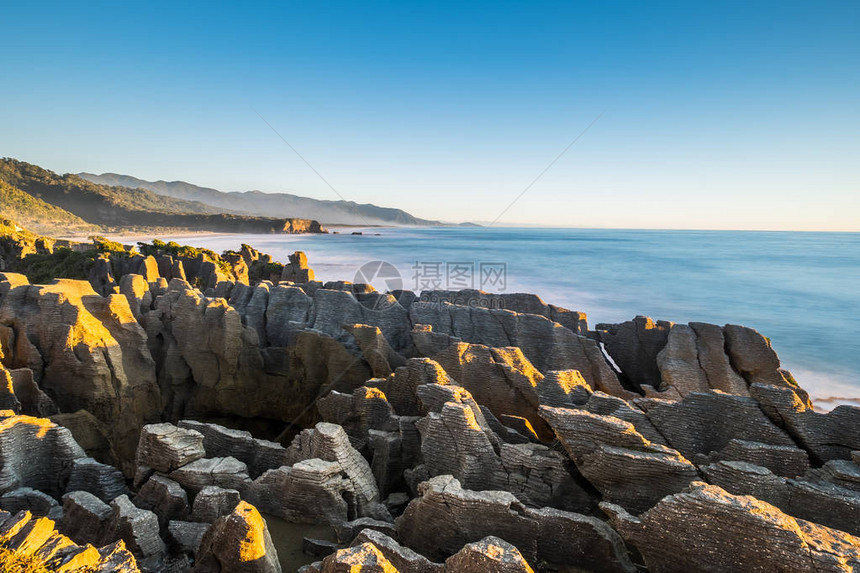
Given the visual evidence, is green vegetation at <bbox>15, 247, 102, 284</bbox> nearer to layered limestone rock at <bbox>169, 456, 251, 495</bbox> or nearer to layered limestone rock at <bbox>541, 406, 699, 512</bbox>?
layered limestone rock at <bbox>169, 456, 251, 495</bbox>

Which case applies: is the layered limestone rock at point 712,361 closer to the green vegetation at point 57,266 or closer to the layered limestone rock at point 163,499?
the layered limestone rock at point 163,499

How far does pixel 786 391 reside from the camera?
7.65 m

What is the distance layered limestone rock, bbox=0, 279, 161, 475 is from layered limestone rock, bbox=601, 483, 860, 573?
12290mm

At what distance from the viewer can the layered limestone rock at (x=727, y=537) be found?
4812 millimetres

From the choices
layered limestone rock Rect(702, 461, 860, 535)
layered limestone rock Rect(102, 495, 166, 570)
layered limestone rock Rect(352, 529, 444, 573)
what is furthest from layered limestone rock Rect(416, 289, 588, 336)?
layered limestone rock Rect(102, 495, 166, 570)

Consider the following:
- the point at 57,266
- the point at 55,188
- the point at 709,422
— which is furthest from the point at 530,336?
the point at 55,188

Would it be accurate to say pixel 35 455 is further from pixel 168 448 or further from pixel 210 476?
pixel 210 476

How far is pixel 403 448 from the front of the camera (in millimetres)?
9133

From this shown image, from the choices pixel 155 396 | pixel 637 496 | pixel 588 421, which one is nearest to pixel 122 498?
pixel 155 396

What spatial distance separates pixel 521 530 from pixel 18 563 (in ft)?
20.7

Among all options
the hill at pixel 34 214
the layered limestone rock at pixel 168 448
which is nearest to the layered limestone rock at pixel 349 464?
the layered limestone rock at pixel 168 448

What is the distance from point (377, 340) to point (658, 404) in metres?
7.46

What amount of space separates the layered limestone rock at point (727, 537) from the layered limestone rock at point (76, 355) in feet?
40.3

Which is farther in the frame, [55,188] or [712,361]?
[55,188]
